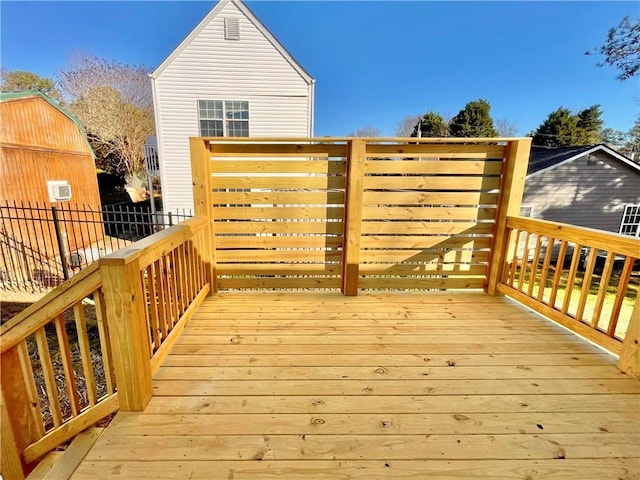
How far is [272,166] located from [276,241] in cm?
71

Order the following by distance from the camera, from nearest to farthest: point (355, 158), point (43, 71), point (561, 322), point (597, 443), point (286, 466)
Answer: point (286, 466) < point (597, 443) < point (561, 322) < point (355, 158) < point (43, 71)

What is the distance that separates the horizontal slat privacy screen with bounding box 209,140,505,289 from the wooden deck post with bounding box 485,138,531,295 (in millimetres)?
61

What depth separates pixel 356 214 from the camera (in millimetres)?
2846

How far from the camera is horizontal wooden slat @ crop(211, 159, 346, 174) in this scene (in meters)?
2.74

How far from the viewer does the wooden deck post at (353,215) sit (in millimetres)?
2717

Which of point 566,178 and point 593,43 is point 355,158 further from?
point 566,178

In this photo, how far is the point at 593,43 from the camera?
24.7 feet

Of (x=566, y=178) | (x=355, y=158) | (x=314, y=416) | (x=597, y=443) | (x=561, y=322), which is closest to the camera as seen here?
(x=597, y=443)

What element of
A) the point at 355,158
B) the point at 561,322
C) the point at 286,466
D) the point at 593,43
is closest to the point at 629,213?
the point at 593,43

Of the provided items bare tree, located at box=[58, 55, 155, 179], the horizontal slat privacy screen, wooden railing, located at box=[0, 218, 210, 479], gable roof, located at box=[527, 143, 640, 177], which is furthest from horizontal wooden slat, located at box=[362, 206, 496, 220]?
bare tree, located at box=[58, 55, 155, 179]

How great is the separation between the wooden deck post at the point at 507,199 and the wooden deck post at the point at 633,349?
1188 mm

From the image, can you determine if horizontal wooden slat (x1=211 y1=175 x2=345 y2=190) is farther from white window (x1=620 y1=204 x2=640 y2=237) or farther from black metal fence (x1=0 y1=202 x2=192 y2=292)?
white window (x1=620 y1=204 x2=640 y2=237)

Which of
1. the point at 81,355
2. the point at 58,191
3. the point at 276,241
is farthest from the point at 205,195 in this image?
the point at 58,191

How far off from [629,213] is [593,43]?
5.74 m
